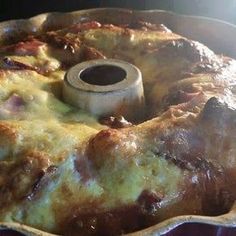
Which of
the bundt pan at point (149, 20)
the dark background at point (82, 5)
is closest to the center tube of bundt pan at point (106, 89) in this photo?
the bundt pan at point (149, 20)

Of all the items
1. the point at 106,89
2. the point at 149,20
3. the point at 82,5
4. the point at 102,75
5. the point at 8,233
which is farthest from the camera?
the point at 82,5

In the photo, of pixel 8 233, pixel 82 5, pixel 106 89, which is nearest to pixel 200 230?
pixel 8 233

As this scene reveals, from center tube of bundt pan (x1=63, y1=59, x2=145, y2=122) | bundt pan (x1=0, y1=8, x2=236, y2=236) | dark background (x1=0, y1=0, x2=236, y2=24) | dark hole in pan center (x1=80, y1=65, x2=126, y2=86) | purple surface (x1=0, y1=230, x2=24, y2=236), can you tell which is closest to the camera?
purple surface (x1=0, y1=230, x2=24, y2=236)

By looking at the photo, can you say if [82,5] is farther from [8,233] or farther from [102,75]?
[8,233]

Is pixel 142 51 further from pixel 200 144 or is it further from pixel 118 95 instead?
pixel 200 144

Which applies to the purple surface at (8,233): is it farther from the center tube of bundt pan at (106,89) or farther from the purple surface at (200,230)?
the center tube of bundt pan at (106,89)

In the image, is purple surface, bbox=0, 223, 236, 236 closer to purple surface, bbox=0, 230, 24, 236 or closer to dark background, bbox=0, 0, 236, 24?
purple surface, bbox=0, 230, 24, 236

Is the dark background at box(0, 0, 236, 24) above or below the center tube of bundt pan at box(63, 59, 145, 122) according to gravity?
below

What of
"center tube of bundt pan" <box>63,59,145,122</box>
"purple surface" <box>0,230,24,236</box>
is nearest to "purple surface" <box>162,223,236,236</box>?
"purple surface" <box>0,230,24,236</box>
